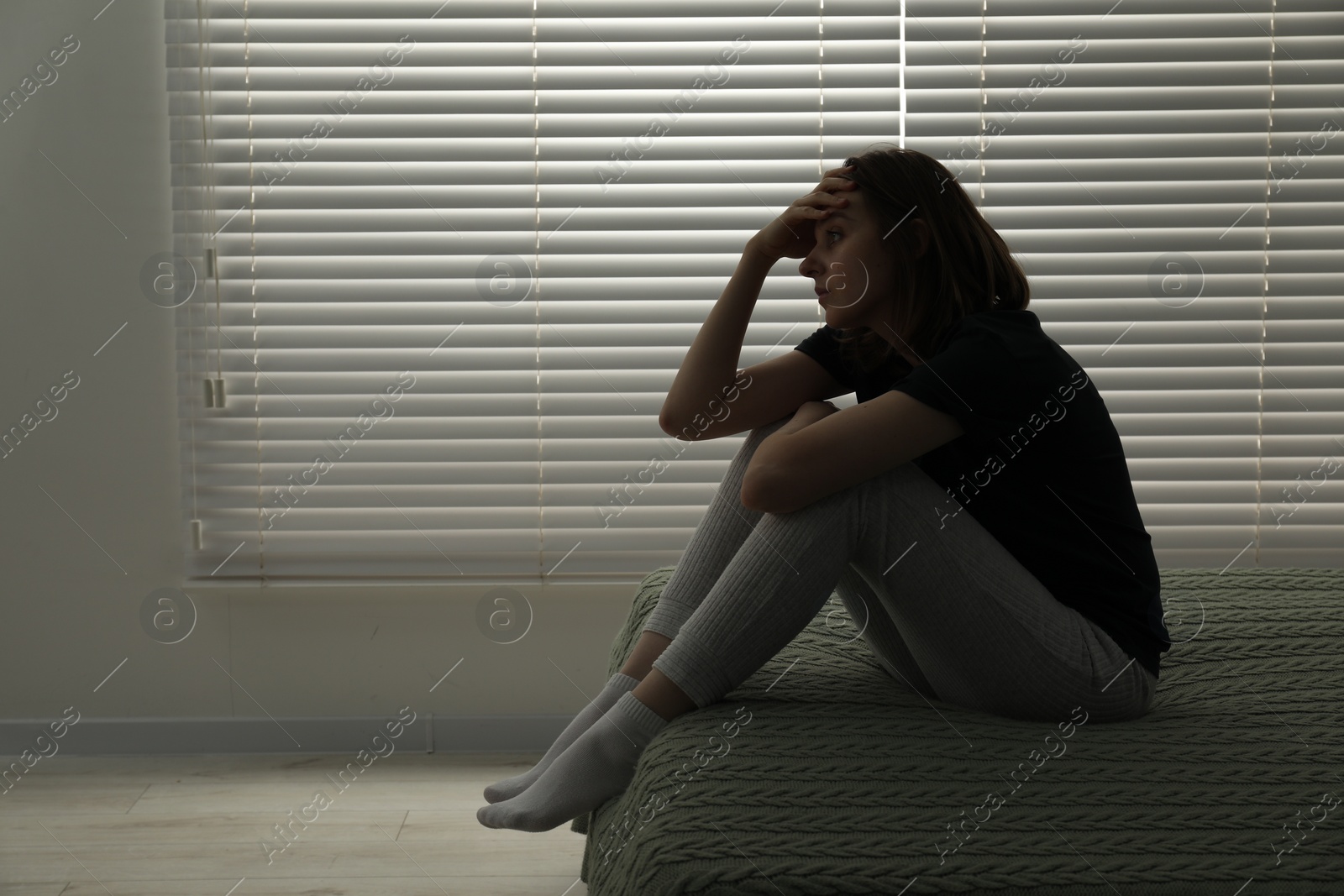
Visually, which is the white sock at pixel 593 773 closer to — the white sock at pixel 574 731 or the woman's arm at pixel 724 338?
the white sock at pixel 574 731

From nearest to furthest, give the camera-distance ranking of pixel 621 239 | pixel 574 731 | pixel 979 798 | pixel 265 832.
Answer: pixel 979 798
pixel 574 731
pixel 265 832
pixel 621 239

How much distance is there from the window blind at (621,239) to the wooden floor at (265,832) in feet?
1.38

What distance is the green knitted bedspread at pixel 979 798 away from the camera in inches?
35.0

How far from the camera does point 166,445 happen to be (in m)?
2.23

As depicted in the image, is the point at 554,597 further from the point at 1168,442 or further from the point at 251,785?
the point at 1168,442

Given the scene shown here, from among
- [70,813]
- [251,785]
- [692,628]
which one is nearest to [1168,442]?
[692,628]

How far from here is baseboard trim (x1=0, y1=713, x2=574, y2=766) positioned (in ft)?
7.36

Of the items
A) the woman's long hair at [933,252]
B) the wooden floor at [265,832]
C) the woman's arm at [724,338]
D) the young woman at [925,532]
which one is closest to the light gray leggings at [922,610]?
the young woman at [925,532]

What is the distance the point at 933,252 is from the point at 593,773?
0.80 m

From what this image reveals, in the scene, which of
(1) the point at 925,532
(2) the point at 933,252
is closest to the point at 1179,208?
(2) the point at 933,252

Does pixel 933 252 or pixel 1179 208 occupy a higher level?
pixel 1179 208

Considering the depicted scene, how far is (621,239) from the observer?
7.16 ft

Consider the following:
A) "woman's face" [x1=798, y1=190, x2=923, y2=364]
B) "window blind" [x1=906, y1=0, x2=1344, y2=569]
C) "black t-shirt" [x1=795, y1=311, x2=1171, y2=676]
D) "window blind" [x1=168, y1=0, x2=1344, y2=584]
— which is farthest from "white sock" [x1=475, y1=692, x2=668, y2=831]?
"window blind" [x1=906, y1=0, x2=1344, y2=569]

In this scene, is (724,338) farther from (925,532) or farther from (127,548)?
(127,548)
